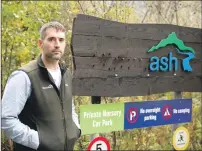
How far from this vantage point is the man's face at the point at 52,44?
2869 millimetres

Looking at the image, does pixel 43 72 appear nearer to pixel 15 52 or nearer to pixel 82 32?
pixel 82 32

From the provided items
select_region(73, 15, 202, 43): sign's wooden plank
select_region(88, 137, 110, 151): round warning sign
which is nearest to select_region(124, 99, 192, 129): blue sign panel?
select_region(88, 137, 110, 151): round warning sign

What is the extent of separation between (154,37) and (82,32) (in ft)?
3.94

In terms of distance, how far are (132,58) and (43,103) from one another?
7.33 ft

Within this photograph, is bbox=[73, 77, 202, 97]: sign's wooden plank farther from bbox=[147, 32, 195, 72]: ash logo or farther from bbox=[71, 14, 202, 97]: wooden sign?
bbox=[147, 32, 195, 72]: ash logo

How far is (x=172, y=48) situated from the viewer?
17.0 ft

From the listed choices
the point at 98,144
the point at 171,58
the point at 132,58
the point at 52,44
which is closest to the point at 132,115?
the point at 98,144

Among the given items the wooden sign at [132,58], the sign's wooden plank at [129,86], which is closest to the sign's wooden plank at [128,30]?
the wooden sign at [132,58]

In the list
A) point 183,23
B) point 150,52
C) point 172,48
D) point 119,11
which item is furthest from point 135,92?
point 183,23

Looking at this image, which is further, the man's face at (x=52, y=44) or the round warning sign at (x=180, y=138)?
the round warning sign at (x=180, y=138)

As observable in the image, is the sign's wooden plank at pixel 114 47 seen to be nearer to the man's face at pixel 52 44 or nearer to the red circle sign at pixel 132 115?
the red circle sign at pixel 132 115

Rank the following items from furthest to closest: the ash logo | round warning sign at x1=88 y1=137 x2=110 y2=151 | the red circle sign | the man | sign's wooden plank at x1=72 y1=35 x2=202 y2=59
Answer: the ash logo < the red circle sign < round warning sign at x1=88 y1=137 x2=110 y2=151 < sign's wooden plank at x1=72 y1=35 x2=202 y2=59 < the man

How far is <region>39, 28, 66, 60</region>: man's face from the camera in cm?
287

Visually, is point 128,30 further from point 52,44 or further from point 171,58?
point 52,44
